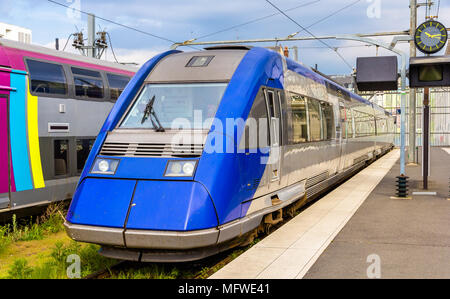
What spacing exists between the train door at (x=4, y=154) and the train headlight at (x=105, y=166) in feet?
10.1

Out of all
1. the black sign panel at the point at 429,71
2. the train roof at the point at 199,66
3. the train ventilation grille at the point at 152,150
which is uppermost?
the black sign panel at the point at 429,71

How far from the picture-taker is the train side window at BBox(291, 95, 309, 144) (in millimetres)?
8609

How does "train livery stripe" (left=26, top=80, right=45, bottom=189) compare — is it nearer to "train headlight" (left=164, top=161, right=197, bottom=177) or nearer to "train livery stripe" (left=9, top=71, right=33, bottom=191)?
"train livery stripe" (left=9, top=71, right=33, bottom=191)

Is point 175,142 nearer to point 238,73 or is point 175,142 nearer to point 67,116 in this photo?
point 238,73

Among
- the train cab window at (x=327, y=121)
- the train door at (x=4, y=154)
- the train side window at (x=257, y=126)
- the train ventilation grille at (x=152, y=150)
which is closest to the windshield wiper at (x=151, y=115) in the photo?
the train ventilation grille at (x=152, y=150)

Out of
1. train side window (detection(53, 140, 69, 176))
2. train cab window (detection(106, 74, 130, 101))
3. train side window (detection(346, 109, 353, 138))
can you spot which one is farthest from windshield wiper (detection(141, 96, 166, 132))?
train side window (detection(346, 109, 353, 138))

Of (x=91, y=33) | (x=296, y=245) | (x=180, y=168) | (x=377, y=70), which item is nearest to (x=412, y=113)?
(x=377, y=70)

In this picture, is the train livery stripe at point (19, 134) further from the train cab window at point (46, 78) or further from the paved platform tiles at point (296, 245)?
the paved platform tiles at point (296, 245)

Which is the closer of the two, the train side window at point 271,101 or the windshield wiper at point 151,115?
the windshield wiper at point 151,115

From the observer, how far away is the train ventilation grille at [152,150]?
605 cm

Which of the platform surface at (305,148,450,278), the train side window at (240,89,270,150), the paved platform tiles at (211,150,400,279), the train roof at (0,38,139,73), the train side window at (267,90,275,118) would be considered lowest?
the platform surface at (305,148,450,278)

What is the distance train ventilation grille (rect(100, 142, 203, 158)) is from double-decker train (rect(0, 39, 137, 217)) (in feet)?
10.3
